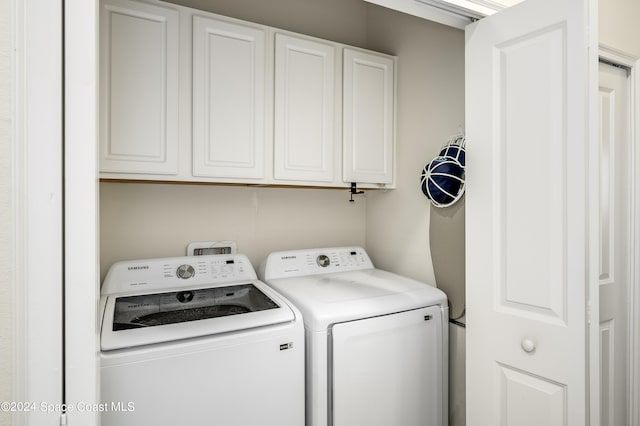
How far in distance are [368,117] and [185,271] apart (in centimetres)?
141

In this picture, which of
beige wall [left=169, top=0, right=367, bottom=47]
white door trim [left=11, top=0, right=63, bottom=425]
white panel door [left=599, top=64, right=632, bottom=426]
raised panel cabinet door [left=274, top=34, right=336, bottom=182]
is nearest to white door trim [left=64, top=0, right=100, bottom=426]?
white door trim [left=11, top=0, right=63, bottom=425]

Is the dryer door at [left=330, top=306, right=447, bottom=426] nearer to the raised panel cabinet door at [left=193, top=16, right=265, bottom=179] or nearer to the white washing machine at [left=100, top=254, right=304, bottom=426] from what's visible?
the white washing machine at [left=100, top=254, right=304, bottom=426]

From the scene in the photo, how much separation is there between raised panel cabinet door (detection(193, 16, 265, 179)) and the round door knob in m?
1.41

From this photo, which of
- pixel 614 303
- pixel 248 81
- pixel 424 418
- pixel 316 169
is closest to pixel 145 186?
pixel 248 81

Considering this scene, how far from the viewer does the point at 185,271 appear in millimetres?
1875

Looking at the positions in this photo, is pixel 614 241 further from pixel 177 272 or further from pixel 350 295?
pixel 177 272

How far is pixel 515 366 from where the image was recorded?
1.30 metres

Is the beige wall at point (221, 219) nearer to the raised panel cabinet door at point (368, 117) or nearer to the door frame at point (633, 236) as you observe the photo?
the raised panel cabinet door at point (368, 117)

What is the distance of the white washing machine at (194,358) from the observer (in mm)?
1192

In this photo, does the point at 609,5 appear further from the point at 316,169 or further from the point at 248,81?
the point at 248,81

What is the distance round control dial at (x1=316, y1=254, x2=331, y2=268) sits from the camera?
2.25 m

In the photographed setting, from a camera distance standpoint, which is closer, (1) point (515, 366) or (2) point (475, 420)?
(1) point (515, 366)

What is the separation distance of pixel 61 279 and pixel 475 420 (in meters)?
1.54

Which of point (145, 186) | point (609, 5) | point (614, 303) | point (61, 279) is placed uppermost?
point (609, 5)
